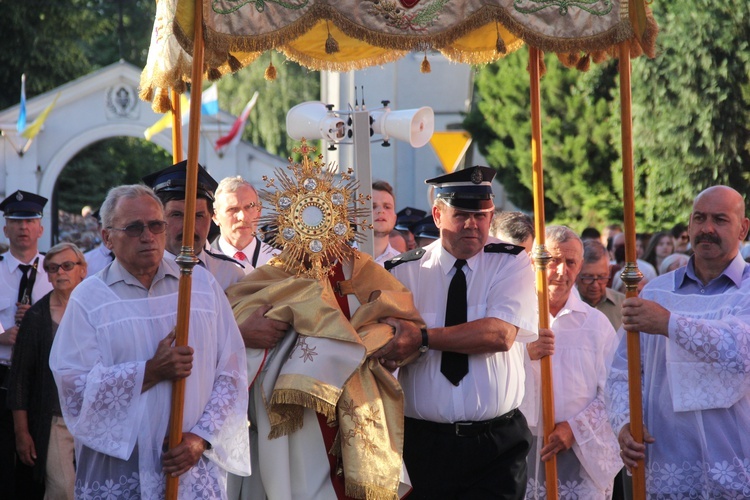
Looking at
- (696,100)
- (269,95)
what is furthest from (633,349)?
(269,95)

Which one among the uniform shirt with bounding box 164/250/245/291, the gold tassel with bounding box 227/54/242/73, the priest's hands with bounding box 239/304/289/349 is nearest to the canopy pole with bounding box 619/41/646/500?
the priest's hands with bounding box 239/304/289/349

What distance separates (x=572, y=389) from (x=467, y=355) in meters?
1.09

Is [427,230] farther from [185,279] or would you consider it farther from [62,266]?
[185,279]

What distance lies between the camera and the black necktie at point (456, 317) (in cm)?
554

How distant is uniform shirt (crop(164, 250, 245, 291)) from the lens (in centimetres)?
577

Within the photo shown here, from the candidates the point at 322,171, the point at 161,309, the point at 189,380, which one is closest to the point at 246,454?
the point at 189,380

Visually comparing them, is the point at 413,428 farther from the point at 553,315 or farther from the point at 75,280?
the point at 75,280

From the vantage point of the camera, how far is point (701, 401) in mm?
5184

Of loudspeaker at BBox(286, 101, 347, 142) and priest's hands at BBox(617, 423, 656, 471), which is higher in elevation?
loudspeaker at BBox(286, 101, 347, 142)

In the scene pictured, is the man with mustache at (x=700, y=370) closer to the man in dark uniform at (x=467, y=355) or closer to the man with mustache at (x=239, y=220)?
the man in dark uniform at (x=467, y=355)

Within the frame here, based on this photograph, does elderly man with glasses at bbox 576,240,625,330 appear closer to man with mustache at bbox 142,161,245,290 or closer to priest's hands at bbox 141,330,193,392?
man with mustache at bbox 142,161,245,290

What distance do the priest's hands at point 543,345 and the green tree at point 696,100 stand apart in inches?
427

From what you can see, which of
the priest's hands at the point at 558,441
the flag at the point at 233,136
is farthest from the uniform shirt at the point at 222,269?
the flag at the point at 233,136

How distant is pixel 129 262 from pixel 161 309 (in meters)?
0.26
